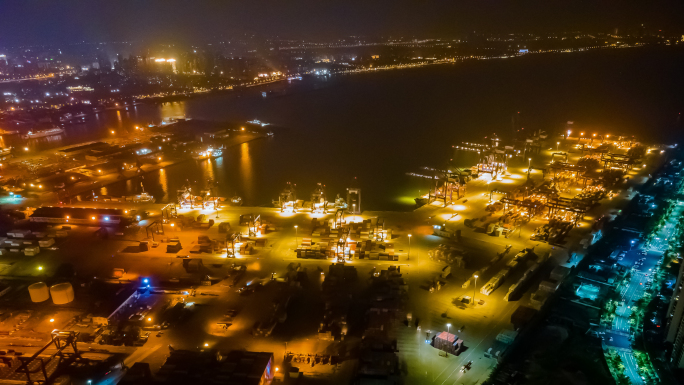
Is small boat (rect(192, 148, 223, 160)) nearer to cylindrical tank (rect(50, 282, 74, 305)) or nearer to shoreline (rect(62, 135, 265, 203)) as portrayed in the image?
shoreline (rect(62, 135, 265, 203))

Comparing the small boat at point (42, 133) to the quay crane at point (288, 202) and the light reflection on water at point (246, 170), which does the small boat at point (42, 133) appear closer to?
the light reflection on water at point (246, 170)

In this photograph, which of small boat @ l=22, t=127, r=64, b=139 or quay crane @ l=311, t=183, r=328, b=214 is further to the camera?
small boat @ l=22, t=127, r=64, b=139

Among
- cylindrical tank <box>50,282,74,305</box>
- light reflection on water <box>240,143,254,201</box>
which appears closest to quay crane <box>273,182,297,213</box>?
light reflection on water <box>240,143,254,201</box>

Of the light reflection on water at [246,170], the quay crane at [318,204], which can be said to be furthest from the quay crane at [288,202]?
the light reflection on water at [246,170]

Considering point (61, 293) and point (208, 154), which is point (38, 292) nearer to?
point (61, 293)

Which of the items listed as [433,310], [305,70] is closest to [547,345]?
[433,310]

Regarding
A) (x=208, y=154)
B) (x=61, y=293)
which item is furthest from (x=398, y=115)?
(x=61, y=293)
